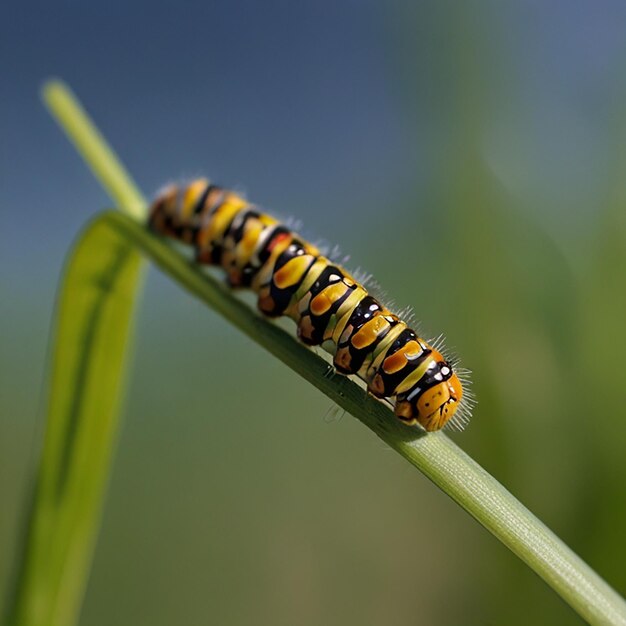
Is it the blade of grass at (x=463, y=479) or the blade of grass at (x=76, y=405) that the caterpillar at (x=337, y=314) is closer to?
the blade of grass at (x=463, y=479)

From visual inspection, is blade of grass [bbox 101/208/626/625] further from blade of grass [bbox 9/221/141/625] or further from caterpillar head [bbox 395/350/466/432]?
blade of grass [bbox 9/221/141/625]

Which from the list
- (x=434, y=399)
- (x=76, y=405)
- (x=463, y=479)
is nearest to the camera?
(x=463, y=479)

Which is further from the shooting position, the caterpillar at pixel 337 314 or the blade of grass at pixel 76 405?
the blade of grass at pixel 76 405

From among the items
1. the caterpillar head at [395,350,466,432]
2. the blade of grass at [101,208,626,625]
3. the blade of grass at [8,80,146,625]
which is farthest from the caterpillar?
the blade of grass at [8,80,146,625]

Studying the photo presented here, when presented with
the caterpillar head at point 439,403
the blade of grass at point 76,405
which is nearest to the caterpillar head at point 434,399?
the caterpillar head at point 439,403

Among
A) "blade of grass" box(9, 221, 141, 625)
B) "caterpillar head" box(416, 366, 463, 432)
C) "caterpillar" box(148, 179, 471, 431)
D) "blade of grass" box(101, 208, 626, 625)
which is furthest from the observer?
"blade of grass" box(9, 221, 141, 625)

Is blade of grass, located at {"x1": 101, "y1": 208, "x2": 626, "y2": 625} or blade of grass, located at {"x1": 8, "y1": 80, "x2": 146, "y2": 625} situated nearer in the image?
blade of grass, located at {"x1": 101, "y1": 208, "x2": 626, "y2": 625}

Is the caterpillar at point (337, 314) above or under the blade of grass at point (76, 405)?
above

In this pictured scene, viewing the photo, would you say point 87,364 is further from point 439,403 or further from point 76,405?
point 439,403

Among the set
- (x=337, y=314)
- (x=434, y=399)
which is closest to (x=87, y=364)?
(x=337, y=314)
